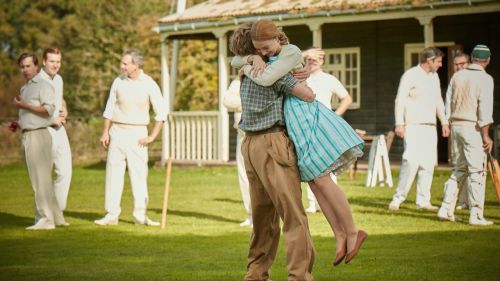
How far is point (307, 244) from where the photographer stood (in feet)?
27.8

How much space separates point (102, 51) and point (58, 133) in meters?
36.0

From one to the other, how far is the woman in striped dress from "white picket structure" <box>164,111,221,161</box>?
2141cm

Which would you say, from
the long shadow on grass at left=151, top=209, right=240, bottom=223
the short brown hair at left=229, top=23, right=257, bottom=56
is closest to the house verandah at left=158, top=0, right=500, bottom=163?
the long shadow on grass at left=151, top=209, right=240, bottom=223

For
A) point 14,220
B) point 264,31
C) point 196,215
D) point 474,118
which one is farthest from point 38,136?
point 264,31

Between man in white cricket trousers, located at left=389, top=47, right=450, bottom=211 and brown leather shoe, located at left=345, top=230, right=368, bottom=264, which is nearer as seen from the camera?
brown leather shoe, located at left=345, top=230, right=368, bottom=264

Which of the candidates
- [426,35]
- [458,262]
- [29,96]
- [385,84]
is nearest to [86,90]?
[385,84]

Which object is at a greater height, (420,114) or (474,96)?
(474,96)

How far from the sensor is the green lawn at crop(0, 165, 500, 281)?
1019 cm

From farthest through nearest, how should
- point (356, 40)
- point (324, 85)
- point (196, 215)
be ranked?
point (356, 40) < point (196, 215) < point (324, 85)

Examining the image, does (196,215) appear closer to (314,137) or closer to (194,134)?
(314,137)

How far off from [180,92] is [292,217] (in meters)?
38.5

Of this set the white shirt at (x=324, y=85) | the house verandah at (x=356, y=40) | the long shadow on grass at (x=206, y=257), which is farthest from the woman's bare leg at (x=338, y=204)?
the house verandah at (x=356, y=40)

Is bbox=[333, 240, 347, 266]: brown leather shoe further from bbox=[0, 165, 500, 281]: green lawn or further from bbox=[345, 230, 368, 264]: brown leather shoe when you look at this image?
bbox=[0, 165, 500, 281]: green lawn

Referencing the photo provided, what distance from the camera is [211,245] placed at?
1251 cm
